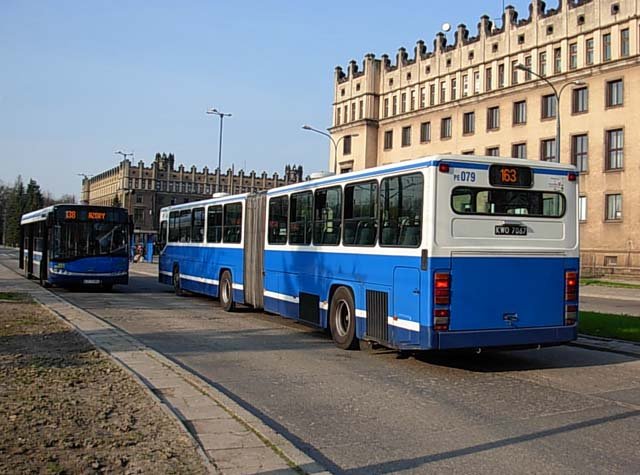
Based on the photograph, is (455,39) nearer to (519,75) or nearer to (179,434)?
(519,75)

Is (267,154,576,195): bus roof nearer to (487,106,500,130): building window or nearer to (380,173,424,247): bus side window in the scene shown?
(380,173,424,247): bus side window

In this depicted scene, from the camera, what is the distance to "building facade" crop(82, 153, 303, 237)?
128 m

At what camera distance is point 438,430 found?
6.98m

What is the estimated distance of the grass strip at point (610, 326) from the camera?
14.0m

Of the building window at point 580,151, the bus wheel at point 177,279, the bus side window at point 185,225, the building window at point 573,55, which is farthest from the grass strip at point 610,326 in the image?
the building window at point 573,55

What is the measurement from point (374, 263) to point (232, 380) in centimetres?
295

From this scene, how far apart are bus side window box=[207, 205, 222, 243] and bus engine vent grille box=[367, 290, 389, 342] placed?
895 centimetres

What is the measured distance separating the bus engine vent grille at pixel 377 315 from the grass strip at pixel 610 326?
18.4 feet

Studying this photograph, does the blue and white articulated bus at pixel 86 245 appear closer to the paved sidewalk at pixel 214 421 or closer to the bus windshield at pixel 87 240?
the bus windshield at pixel 87 240

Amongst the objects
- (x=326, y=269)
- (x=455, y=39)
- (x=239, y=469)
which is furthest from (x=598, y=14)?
(x=239, y=469)

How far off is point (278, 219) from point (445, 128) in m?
53.2

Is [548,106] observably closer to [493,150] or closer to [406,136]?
[493,150]

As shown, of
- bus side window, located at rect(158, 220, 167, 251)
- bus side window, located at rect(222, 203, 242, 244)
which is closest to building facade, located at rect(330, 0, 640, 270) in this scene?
bus side window, located at rect(158, 220, 167, 251)

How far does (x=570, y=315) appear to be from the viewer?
1053cm
